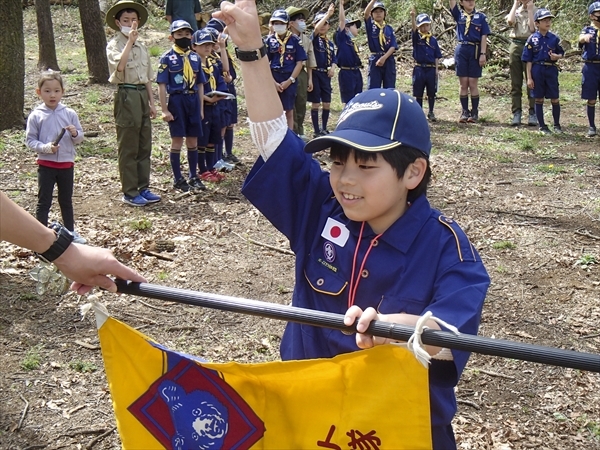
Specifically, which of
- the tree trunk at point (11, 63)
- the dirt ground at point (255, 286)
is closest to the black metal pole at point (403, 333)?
the dirt ground at point (255, 286)

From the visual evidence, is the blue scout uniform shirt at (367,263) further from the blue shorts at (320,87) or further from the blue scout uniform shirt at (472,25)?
the blue scout uniform shirt at (472,25)

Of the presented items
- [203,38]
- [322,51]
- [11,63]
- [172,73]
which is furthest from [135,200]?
[322,51]

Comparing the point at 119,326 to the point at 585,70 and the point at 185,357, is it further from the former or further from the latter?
the point at 585,70

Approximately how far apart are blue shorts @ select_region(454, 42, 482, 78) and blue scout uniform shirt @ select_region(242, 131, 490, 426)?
38.4ft

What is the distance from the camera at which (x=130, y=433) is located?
2.27 meters

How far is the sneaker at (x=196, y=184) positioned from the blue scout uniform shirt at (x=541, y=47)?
6.91m

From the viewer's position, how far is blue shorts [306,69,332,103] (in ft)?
40.1

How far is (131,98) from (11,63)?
369cm

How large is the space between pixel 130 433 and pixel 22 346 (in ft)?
9.99

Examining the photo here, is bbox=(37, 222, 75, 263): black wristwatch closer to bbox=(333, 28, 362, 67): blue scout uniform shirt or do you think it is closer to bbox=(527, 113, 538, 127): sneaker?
bbox=(333, 28, 362, 67): blue scout uniform shirt

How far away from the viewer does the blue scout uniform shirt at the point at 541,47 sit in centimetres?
1230

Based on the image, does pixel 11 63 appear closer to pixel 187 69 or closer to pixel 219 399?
pixel 187 69

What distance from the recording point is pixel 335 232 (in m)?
2.37

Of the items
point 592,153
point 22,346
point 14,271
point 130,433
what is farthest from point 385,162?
point 592,153
